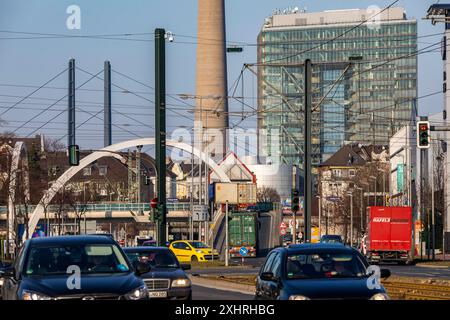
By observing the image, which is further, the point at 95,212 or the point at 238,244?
the point at 95,212

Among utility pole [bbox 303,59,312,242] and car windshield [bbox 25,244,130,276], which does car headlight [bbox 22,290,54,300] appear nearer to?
car windshield [bbox 25,244,130,276]

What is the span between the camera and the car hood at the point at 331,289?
1647cm

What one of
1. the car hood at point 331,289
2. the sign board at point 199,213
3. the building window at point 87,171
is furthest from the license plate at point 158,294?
the building window at point 87,171

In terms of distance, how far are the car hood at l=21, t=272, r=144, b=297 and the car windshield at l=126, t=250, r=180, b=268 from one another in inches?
360

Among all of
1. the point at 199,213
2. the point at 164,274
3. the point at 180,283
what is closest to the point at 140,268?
the point at 180,283

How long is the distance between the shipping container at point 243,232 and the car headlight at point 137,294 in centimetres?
7113

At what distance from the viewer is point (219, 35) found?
142 m

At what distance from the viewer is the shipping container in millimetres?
88750

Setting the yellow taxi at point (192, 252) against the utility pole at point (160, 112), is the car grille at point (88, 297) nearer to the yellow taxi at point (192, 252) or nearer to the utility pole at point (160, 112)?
the utility pole at point (160, 112)

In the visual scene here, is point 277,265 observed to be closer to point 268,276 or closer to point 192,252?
point 268,276

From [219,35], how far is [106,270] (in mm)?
124806
